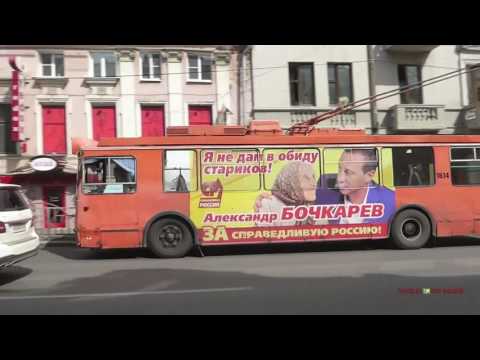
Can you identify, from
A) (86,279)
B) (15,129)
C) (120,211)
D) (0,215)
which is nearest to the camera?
(0,215)

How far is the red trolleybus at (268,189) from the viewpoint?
10.3 m

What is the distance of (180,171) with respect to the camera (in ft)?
34.2

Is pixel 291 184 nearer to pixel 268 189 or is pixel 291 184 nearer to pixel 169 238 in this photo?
pixel 268 189

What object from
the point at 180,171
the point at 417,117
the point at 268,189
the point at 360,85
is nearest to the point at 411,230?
the point at 268,189

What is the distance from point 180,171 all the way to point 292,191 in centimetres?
261

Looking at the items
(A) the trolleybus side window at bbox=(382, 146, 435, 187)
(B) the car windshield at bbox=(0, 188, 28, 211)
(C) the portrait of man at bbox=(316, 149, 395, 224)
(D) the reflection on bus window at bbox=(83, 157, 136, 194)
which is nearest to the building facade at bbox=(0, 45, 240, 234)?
(D) the reflection on bus window at bbox=(83, 157, 136, 194)

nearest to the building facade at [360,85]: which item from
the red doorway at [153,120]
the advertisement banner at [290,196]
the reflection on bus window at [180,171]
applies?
Result: the red doorway at [153,120]

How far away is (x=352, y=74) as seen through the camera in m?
20.1

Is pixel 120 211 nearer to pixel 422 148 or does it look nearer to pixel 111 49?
pixel 422 148

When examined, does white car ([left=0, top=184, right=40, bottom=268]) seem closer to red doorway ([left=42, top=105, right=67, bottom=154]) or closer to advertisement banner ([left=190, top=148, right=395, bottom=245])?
advertisement banner ([left=190, top=148, right=395, bottom=245])

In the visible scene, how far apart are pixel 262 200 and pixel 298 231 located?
1091 millimetres

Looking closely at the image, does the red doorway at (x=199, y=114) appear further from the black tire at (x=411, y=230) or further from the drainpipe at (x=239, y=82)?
the black tire at (x=411, y=230)

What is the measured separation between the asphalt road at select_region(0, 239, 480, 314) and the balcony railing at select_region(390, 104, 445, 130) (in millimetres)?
9234
